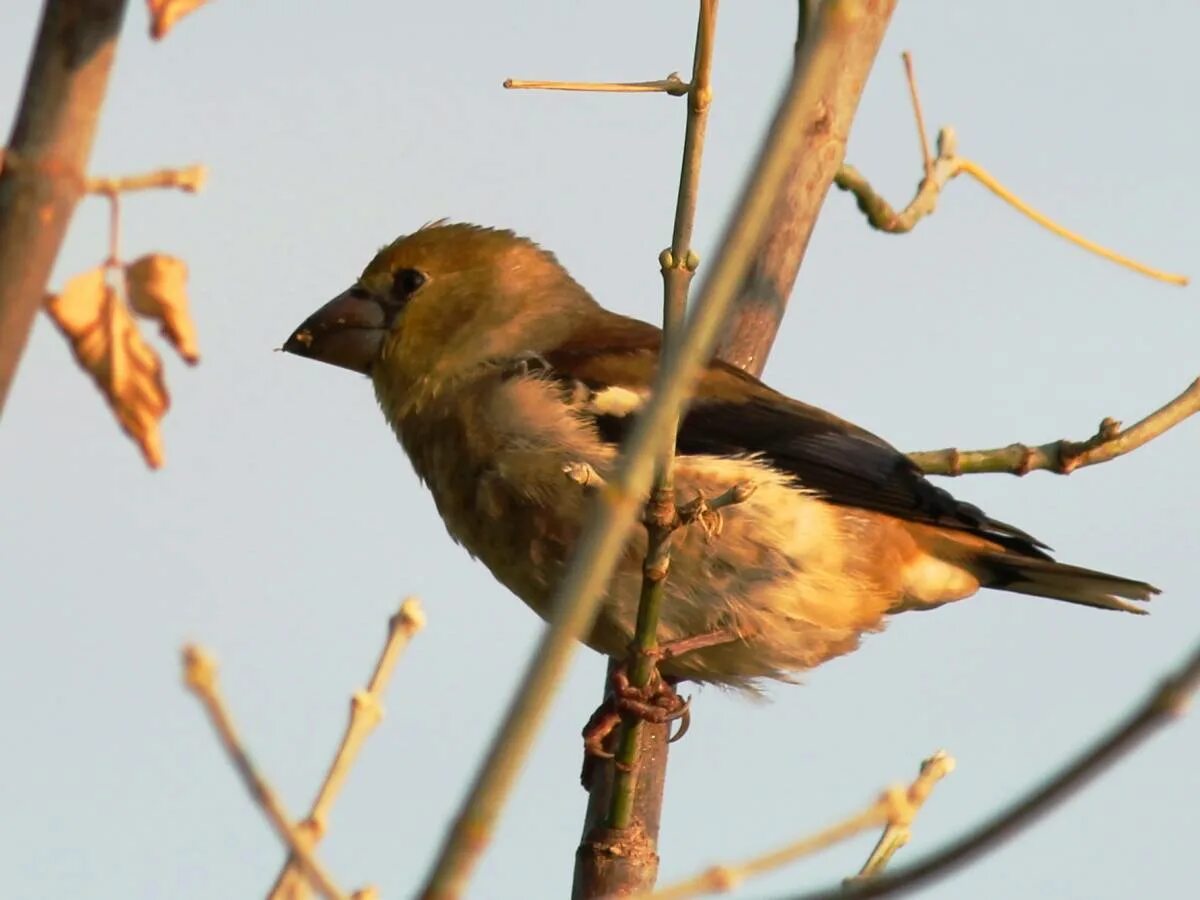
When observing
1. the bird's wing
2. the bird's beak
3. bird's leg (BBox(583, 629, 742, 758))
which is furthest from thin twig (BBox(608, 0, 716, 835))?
the bird's beak

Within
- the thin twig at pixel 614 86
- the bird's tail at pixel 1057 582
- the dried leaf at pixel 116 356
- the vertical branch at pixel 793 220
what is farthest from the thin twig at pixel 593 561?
the bird's tail at pixel 1057 582

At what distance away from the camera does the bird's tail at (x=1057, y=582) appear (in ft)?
18.2

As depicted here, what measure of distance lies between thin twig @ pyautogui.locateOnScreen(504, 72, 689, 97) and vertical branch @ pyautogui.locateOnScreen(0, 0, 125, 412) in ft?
6.34

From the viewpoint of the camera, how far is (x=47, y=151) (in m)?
1.37

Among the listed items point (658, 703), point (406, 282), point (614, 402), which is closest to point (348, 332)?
point (406, 282)

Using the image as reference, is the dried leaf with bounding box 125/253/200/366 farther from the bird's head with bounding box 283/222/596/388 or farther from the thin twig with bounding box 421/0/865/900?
the bird's head with bounding box 283/222/596/388

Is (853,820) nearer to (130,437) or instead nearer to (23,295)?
(130,437)

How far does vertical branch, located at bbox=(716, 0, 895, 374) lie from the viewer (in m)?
5.31

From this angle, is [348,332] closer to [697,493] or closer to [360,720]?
[697,493]

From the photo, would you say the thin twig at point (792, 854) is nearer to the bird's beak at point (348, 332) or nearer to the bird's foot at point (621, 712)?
the bird's foot at point (621, 712)

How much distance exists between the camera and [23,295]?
137 cm

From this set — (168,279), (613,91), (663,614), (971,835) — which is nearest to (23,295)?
(168,279)

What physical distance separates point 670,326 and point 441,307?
3.96 meters

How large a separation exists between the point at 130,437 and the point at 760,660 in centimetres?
378
